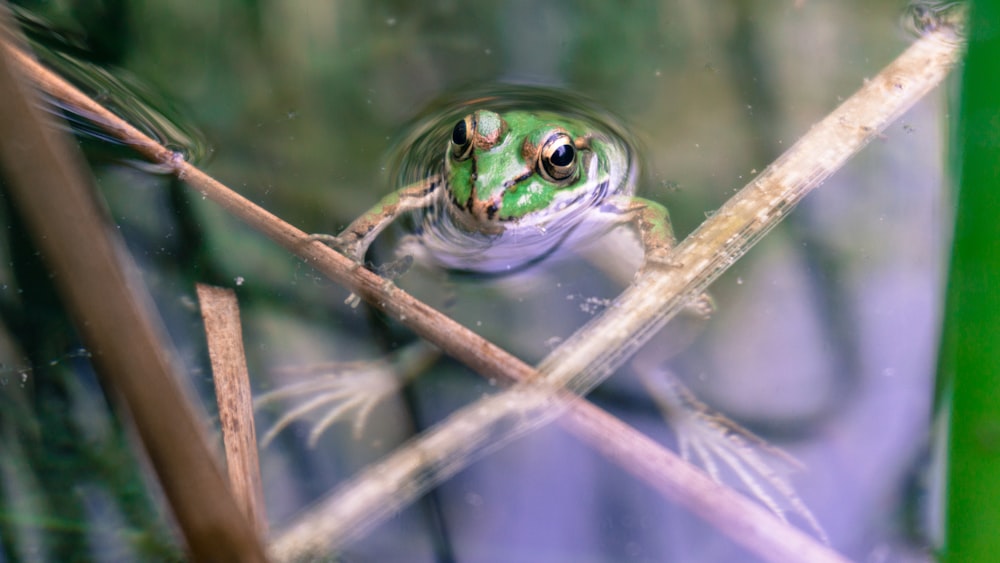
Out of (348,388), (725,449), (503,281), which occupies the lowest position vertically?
(725,449)

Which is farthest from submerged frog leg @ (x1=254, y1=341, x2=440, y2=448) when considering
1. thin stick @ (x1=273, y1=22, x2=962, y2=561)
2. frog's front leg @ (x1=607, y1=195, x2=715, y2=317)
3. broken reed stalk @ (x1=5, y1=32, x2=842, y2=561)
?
frog's front leg @ (x1=607, y1=195, x2=715, y2=317)

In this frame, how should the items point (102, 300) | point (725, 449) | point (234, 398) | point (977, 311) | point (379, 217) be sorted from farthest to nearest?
1. point (379, 217)
2. point (725, 449)
3. point (234, 398)
4. point (102, 300)
5. point (977, 311)

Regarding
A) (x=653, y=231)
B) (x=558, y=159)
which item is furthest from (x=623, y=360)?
(x=558, y=159)

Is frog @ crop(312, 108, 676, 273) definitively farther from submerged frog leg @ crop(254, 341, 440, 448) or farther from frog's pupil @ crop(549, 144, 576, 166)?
submerged frog leg @ crop(254, 341, 440, 448)

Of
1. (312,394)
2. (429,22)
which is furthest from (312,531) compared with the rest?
(429,22)

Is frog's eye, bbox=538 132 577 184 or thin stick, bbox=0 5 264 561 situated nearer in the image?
thin stick, bbox=0 5 264 561

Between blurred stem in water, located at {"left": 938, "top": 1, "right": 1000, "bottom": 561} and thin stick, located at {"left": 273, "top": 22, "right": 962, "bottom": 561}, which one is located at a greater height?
thin stick, located at {"left": 273, "top": 22, "right": 962, "bottom": 561}

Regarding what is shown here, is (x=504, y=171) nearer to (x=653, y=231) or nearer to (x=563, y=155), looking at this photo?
(x=563, y=155)

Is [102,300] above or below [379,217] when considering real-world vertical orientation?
below
